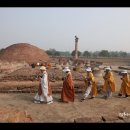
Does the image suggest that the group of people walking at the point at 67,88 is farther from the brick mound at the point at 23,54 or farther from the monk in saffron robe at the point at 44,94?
the brick mound at the point at 23,54

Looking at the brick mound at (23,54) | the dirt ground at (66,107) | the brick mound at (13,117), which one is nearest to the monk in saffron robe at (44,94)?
the dirt ground at (66,107)

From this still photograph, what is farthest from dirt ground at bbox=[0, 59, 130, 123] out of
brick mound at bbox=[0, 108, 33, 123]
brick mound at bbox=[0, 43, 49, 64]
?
brick mound at bbox=[0, 43, 49, 64]

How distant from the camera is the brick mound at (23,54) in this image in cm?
3738

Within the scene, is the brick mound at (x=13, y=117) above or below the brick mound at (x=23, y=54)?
below

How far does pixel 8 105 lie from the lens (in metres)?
7.43

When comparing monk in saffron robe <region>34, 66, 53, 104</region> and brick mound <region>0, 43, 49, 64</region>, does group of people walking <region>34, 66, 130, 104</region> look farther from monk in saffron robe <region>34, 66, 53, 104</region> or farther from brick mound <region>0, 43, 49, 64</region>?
brick mound <region>0, 43, 49, 64</region>

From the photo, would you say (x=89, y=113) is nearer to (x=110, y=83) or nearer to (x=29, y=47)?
(x=110, y=83)

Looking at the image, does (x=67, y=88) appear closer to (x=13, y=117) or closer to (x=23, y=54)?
(x=13, y=117)

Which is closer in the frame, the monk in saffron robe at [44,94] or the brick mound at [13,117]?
the brick mound at [13,117]

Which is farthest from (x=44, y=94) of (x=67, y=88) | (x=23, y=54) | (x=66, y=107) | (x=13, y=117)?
(x=23, y=54)

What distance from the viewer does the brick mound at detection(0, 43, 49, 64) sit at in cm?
3738

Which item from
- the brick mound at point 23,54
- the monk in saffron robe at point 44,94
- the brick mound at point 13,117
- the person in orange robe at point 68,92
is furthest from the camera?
the brick mound at point 23,54
